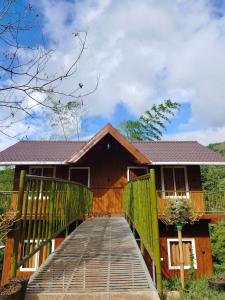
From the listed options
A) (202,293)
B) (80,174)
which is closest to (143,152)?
(80,174)

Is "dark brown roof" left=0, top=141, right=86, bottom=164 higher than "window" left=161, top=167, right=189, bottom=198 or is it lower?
higher

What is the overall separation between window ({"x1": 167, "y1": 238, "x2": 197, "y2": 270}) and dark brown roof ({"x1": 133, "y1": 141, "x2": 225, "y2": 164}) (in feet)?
13.6

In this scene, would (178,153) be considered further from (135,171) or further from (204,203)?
(204,203)

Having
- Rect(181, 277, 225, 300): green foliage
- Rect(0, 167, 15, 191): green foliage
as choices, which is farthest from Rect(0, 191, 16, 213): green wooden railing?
Rect(0, 167, 15, 191): green foliage

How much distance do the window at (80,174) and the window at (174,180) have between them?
4300 mm

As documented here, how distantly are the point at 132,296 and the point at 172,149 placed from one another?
14.0 metres

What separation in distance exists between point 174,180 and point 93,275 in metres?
11.8

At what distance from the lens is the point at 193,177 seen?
14.8 m

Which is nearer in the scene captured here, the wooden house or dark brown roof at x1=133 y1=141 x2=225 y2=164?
the wooden house

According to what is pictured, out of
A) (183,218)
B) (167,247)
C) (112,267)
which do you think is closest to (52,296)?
(112,267)

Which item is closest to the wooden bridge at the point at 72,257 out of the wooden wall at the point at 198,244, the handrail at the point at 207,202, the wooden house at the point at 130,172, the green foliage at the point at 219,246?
the handrail at the point at 207,202

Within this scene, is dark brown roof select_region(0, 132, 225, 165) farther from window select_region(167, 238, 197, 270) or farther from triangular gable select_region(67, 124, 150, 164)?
window select_region(167, 238, 197, 270)

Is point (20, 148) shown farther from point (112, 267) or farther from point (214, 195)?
point (112, 267)

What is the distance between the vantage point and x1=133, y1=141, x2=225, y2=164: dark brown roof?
1426 centimetres
